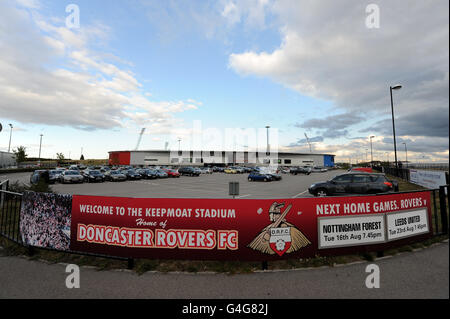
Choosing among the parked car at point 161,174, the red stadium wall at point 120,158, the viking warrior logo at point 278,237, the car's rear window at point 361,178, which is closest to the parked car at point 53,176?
the parked car at point 161,174

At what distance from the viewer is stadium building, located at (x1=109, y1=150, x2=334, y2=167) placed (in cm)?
9775

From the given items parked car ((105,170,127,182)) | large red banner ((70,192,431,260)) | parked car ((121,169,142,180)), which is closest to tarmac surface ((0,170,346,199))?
parked car ((105,170,127,182))

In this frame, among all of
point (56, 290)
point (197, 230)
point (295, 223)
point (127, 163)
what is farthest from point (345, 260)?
point (127, 163)

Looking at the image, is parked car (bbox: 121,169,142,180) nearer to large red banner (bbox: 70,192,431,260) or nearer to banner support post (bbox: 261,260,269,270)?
large red banner (bbox: 70,192,431,260)

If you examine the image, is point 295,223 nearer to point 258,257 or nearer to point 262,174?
point 258,257

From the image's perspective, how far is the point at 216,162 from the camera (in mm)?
102500

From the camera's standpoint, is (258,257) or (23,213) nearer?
(258,257)

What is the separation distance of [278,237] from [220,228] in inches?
48.4

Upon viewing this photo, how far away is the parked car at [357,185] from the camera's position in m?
11.4

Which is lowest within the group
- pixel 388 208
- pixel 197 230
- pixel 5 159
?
pixel 197 230
